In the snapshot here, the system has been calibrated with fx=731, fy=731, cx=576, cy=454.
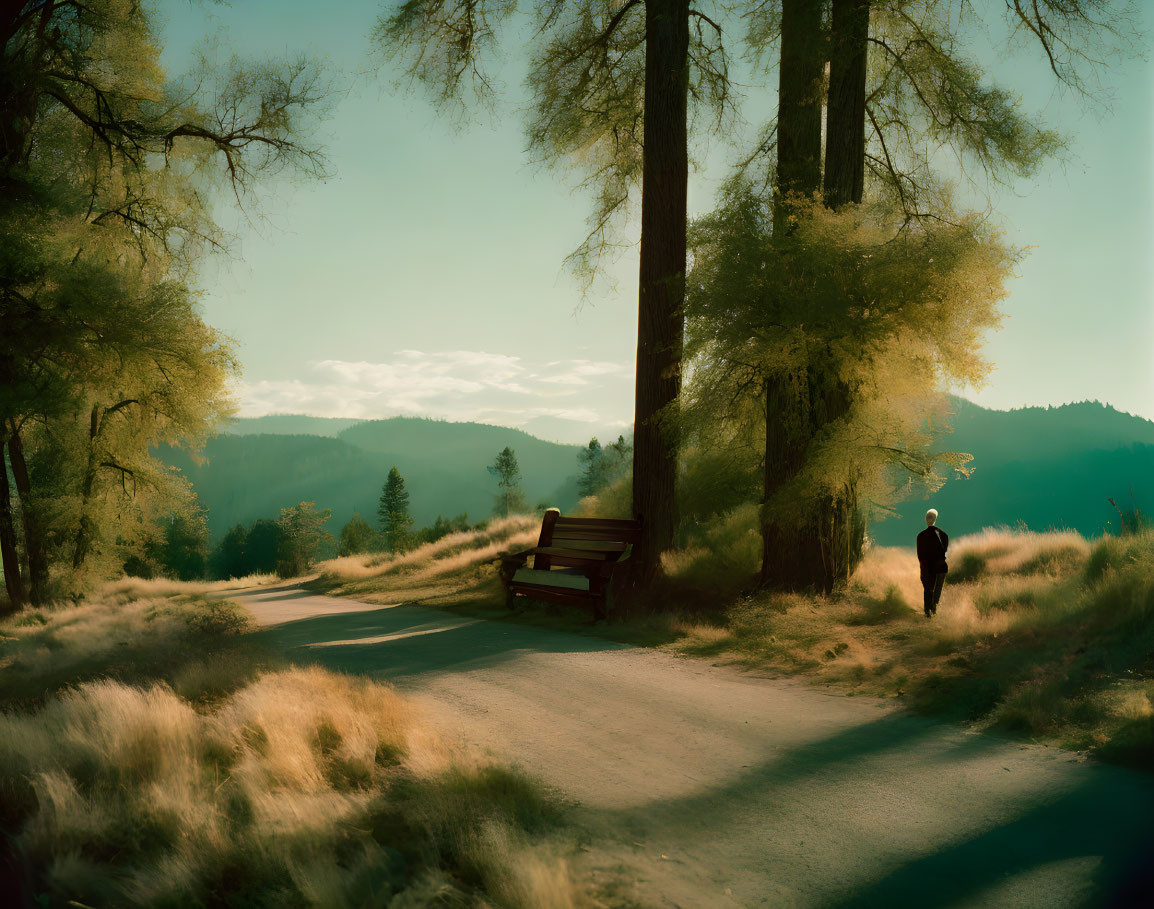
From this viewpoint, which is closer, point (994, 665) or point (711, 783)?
point (711, 783)

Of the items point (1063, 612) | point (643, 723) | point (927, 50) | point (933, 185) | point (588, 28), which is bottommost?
point (643, 723)

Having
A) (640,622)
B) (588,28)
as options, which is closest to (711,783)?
(640,622)

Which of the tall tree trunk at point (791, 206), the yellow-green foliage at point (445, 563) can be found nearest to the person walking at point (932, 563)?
the tall tree trunk at point (791, 206)

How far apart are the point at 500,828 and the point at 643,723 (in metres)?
2.47

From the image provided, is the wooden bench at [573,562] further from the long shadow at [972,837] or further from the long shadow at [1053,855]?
the long shadow at [1053,855]

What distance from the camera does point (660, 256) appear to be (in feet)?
41.1

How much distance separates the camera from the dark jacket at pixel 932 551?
31.5 feet

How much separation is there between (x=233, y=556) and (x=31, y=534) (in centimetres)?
7332

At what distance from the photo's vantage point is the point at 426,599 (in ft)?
51.0

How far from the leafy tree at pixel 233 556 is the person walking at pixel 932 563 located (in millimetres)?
84831

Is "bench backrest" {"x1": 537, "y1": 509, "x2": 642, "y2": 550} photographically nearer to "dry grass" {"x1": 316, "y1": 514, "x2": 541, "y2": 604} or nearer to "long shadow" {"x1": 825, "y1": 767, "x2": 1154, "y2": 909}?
"dry grass" {"x1": 316, "y1": 514, "x2": 541, "y2": 604}

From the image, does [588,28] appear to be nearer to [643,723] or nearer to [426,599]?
[426,599]

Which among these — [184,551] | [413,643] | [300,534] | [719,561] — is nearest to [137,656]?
[413,643]

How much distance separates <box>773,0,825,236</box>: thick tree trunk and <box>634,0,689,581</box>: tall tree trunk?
1.63 meters
